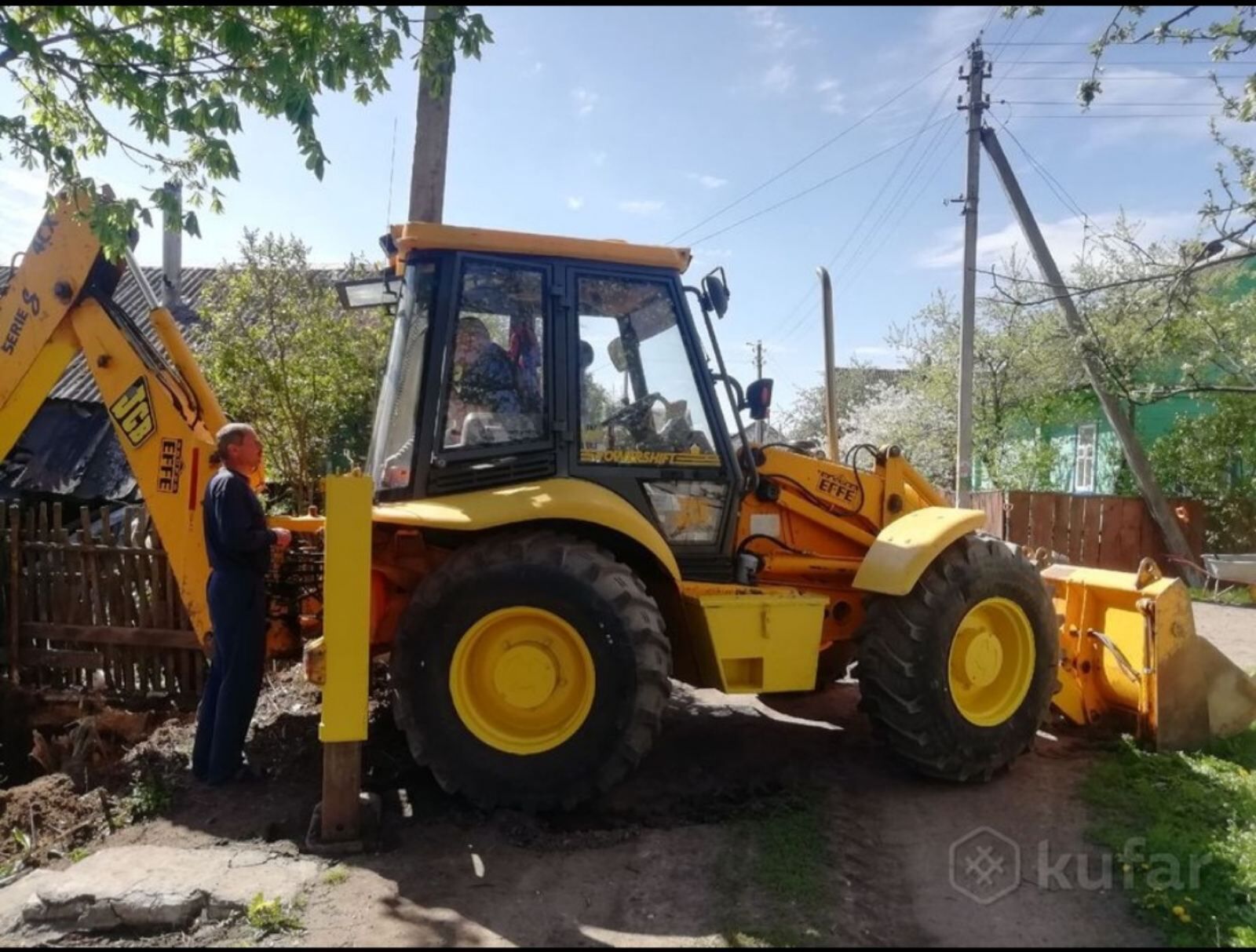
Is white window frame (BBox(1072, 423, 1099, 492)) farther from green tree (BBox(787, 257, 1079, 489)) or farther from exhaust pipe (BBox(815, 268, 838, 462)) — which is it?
exhaust pipe (BBox(815, 268, 838, 462))

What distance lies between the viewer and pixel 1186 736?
17.2 feet

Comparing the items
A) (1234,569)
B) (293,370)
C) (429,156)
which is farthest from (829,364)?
(1234,569)

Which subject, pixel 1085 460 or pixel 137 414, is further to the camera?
pixel 1085 460

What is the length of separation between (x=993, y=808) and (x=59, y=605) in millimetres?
6508

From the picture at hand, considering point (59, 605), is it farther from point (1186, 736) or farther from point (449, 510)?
point (1186, 736)

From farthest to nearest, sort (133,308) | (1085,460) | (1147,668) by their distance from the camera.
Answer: (1085,460) → (133,308) → (1147,668)

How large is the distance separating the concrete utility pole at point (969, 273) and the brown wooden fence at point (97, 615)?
13383 millimetres

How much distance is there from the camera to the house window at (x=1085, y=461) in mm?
23047

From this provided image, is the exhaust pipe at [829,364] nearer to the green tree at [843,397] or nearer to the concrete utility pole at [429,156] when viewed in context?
the concrete utility pole at [429,156]

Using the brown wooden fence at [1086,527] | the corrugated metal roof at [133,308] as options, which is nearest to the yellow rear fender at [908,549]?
the corrugated metal roof at [133,308]

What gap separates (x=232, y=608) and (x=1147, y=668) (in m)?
5.00

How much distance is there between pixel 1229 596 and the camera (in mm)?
13680

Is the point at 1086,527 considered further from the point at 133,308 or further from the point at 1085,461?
the point at 133,308

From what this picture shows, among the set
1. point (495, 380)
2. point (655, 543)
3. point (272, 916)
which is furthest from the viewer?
point (495, 380)
